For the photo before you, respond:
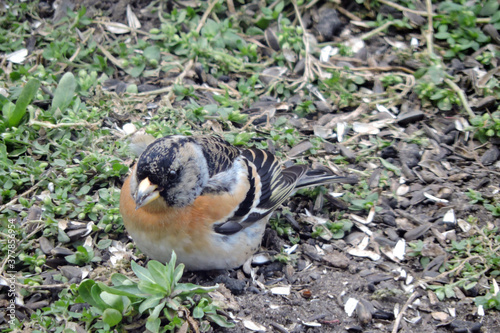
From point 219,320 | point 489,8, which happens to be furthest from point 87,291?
point 489,8

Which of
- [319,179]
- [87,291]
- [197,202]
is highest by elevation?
[197,202]

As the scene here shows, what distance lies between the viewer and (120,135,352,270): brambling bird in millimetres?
2635

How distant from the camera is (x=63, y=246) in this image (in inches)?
119

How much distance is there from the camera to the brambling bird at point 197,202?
104 inches

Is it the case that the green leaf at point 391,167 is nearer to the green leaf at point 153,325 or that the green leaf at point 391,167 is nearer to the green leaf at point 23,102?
the green leaf at point 153,325

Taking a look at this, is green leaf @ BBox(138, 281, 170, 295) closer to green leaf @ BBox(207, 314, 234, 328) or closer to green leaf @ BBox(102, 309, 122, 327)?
green leaf @ BBox(102, 309, 122, 327)

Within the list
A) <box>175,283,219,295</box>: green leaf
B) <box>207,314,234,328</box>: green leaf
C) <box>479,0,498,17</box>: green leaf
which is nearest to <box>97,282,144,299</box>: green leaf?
<box>175,283,219,295</box>: green leaf

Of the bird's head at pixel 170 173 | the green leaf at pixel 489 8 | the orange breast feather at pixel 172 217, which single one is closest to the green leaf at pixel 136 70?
the bird's head at pixel 170 173

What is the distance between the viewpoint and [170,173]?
2639 millimetres

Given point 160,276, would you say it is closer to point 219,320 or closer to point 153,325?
point 153,325

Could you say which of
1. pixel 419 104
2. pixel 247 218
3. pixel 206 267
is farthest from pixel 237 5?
pixel 206 267

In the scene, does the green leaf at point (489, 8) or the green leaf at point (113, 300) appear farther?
the green leaf at point (489, 8)

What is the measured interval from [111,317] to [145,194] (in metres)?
0.59

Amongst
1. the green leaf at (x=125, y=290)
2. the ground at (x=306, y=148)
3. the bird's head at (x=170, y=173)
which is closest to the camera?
the green leaf at (x=125, y=290)
